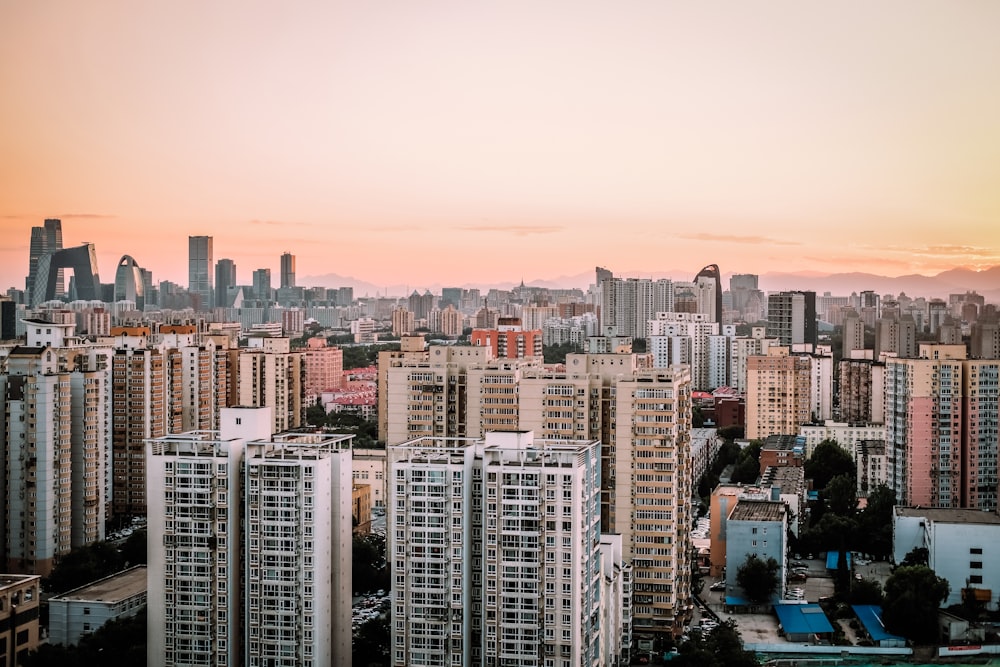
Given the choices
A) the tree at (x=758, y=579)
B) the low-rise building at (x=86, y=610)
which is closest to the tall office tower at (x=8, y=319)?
the low-rise building at (x=86, y=610)

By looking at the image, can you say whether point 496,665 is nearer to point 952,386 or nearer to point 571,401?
point 571,401

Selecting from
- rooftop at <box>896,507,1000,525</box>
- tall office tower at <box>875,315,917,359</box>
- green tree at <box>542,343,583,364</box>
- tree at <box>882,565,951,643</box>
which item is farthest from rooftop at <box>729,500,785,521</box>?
green tree at <box>542,343,583,364</box>

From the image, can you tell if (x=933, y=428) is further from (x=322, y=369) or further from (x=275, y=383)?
(x=322, y=369)

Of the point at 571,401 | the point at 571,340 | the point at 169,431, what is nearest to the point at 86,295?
the point at 169,431

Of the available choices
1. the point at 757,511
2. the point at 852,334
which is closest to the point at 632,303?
the point at 852,334

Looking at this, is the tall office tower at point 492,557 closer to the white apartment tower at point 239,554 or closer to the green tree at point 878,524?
the white apartment tower at point 239,554

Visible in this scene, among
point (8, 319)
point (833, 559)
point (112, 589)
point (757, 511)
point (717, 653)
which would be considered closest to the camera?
point (717, 653)
